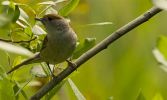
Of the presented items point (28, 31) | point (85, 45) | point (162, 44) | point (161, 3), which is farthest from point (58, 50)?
point (161, 3)

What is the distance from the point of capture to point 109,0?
126 inches

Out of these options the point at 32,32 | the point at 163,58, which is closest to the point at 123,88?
the point at 32,32

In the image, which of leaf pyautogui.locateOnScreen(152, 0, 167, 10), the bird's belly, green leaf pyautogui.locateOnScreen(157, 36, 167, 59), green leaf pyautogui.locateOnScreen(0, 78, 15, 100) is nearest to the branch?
green leaf pyautogui.locateOnScreen(0, 78, 15, 100)

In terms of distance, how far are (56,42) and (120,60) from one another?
0.67 meters

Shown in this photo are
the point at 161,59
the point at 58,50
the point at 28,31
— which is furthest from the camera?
the point at 58,50

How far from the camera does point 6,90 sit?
1.37m

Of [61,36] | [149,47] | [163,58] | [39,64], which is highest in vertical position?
[163,58]

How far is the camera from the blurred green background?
8.55ft

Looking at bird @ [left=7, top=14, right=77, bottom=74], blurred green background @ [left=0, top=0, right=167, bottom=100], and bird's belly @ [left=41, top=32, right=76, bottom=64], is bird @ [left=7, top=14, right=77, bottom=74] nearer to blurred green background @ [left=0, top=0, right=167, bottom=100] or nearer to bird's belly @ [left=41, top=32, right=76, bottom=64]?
bird's belly @ [left=41, top=32, right=76, bottom=64]

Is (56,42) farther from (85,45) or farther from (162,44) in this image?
(162,44)

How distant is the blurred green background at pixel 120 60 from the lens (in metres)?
2.61

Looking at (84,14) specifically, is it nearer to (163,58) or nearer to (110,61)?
(110,61)

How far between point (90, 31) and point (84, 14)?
0.11 metres

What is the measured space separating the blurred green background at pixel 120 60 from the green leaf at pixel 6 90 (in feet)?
3.38
